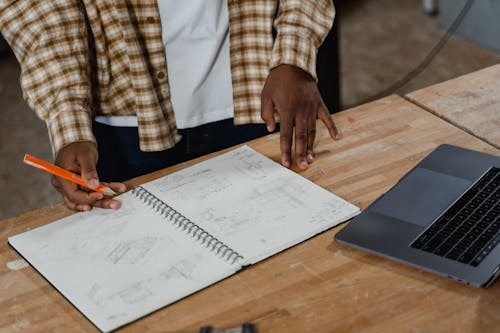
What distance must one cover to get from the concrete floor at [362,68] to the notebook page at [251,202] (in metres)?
1.73

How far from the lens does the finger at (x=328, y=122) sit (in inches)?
60.2

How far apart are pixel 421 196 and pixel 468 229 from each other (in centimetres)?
12

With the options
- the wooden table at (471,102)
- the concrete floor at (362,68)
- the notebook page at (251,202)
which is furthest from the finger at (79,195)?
the concrete floor at (362,68)

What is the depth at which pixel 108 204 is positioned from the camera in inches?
52.9

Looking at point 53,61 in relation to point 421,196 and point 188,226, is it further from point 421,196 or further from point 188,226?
point 421,196

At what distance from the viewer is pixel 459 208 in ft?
4.06

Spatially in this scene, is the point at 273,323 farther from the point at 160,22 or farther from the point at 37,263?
the point at 160,22

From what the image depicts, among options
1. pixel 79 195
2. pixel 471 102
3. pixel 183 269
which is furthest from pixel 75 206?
pixel 471 102

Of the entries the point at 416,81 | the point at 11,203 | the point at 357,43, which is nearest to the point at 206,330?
the point at 11,203

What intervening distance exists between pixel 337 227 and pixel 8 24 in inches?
29.8

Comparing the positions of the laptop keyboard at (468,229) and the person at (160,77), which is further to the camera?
the person at (160,77)

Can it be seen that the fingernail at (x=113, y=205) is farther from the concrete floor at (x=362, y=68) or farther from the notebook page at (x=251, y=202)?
the concrete floor at (x=362, y=68)

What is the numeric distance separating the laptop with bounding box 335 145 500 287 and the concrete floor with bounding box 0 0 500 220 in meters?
2.00

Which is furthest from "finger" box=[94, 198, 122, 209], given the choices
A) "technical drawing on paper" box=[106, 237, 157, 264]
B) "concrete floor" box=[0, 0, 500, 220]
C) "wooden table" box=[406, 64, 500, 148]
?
"concrete floor" box=[0, 0, 500, 220]
